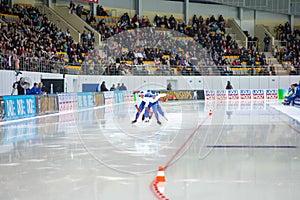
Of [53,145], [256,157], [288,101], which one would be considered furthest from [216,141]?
[288,101]

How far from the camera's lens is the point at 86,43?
153ft

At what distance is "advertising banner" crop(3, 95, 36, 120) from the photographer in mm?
23438

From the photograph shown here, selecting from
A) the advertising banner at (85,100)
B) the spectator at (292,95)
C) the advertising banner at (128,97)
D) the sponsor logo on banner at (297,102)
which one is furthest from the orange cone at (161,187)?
the advertising banner at (128,97)

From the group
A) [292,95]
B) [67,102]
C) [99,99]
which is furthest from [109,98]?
[292,95]

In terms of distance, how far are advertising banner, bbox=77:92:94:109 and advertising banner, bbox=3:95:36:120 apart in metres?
7.63

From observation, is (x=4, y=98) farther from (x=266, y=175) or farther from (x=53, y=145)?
(x=266, y=175)

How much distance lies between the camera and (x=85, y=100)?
35594 millimetres

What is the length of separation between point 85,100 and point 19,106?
427 inches

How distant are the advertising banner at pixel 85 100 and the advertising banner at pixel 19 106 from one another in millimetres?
7632

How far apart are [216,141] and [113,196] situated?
27.2ft

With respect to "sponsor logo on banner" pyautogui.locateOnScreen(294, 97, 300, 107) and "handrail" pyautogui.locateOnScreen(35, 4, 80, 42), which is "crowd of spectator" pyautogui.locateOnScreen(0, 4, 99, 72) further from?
"sponsor logo on banner" pyautogui.locateOnScreen(294, 97, 300, 107)

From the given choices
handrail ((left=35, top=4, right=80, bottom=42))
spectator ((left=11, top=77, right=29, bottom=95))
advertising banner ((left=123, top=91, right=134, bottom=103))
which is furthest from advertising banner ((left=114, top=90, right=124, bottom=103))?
spectator ((left=11, top=77, right=29, bottom=95))

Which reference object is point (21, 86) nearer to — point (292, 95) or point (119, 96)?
point (119, 96)

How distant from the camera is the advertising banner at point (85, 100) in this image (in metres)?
34.6
